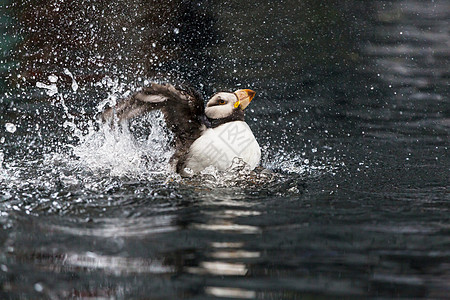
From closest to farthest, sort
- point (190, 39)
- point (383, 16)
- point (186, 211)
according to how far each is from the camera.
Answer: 1. point (186, 211)
2. point (190, 39)
3. point (383, 16)

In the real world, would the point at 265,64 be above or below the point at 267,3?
below

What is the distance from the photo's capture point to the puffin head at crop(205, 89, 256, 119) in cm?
503

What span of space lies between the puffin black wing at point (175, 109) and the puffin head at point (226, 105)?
0.09 m

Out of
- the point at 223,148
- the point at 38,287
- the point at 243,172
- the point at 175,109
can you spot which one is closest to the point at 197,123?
the point at 175,109

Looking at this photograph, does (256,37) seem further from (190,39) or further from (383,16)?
(383,16)

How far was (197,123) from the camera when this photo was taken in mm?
5070

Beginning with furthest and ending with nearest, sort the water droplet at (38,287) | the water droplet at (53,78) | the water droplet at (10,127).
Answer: the water droplet at (53,78) → the water droplet at (10,127) → the water droplet at (38,287)

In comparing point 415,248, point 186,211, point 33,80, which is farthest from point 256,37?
point 415,248

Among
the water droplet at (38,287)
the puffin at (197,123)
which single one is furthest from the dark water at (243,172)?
the puffin at (197,123)

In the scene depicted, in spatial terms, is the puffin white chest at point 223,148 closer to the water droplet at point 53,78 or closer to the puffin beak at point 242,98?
the puffin beak at point 242,98

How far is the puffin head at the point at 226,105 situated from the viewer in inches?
198

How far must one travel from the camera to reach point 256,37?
389 inches

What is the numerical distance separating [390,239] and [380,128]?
3.31m

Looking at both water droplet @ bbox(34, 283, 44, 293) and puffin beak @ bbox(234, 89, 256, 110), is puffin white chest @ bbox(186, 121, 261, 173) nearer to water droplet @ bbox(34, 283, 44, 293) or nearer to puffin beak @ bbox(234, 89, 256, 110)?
puffin beak @ bbox(234, 89, 256, 110)
